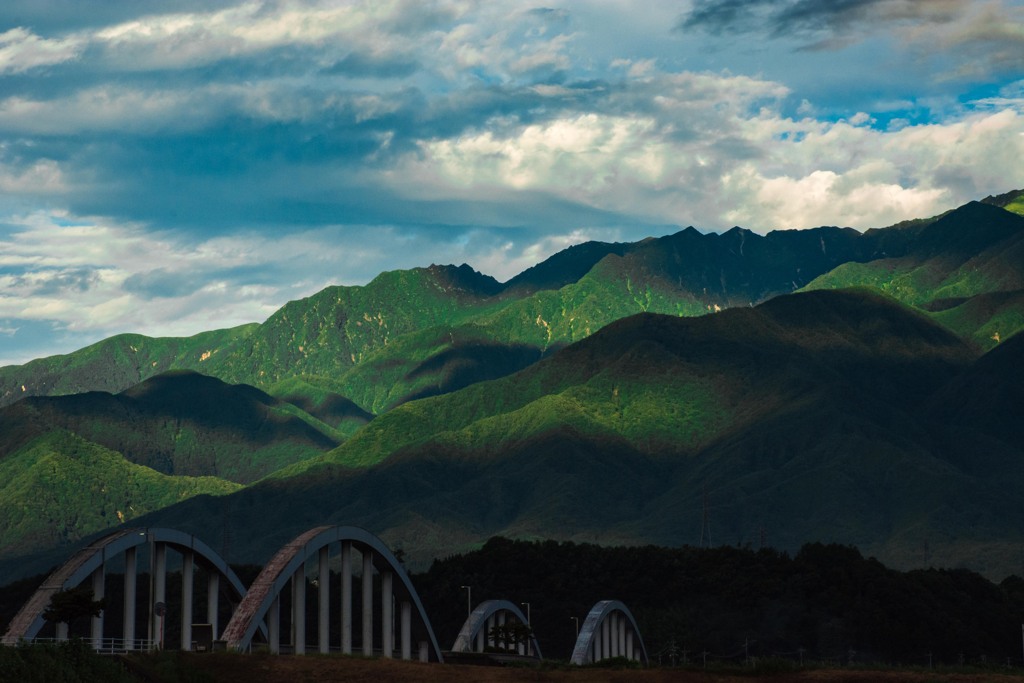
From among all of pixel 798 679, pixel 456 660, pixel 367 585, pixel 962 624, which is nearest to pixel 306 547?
pixel 367 585

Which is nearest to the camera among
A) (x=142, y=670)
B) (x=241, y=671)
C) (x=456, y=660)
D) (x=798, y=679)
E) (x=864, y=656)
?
(x=142, y=670)

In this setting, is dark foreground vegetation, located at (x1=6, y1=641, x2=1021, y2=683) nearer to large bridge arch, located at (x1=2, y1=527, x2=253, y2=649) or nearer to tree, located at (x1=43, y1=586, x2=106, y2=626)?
tree, located at (x1=43, y1=586, x2=106, y2=626)

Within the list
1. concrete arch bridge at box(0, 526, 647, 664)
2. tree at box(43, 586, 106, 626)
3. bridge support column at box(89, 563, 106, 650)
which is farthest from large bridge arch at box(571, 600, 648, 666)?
tree at box(43, 586, 106, 626)

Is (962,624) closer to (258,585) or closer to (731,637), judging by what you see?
(731,637)

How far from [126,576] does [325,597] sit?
1177 centimetres

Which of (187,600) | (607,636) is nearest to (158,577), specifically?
(187,600)

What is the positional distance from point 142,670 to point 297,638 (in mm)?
15194

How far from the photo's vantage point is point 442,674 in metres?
62.6

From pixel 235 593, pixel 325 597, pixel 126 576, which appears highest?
pixel 126 576

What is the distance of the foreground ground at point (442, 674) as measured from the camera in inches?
2371

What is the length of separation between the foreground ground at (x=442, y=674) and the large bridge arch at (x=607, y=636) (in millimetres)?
37498

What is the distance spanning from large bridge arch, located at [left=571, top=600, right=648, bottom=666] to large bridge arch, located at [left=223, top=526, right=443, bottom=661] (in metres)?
21.3

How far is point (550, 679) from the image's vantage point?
6303 cm

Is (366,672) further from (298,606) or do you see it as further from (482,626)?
(482,626)
